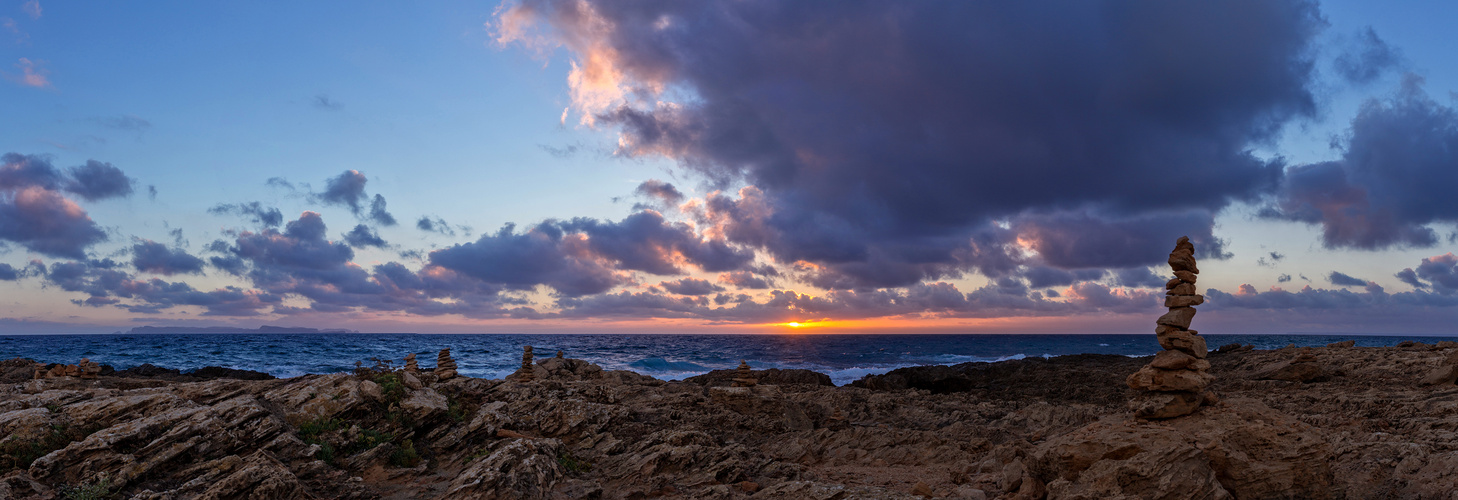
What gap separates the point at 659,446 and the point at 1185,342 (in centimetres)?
1002

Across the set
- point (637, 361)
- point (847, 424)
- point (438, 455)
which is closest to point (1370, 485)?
point (847, 424)

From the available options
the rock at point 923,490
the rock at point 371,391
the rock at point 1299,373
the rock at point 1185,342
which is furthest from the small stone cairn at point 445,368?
the rock at point 1299,373

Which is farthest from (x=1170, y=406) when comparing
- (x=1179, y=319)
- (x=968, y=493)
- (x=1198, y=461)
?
(x=968, y=493)

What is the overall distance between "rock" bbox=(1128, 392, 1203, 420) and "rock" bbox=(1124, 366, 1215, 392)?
13 cm

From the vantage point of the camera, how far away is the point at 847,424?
17422 millimetres

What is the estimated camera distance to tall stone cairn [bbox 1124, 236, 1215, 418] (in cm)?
991

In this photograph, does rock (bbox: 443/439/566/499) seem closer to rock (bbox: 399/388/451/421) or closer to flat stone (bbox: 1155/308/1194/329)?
rock (bbox: 399/388/451/421)

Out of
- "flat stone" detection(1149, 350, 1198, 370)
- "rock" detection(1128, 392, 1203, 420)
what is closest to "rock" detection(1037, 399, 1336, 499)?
"rock" detection(1128, 392, 1203, 420)

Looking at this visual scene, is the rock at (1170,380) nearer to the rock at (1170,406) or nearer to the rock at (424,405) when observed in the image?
the rock at (1170,406)

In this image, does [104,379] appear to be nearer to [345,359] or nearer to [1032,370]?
[1032,370]

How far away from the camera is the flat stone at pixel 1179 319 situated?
10.7 m

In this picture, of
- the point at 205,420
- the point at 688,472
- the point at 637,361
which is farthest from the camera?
the point at 637,361

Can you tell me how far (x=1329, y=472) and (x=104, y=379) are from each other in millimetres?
32719

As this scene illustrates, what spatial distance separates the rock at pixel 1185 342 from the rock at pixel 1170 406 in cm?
80
